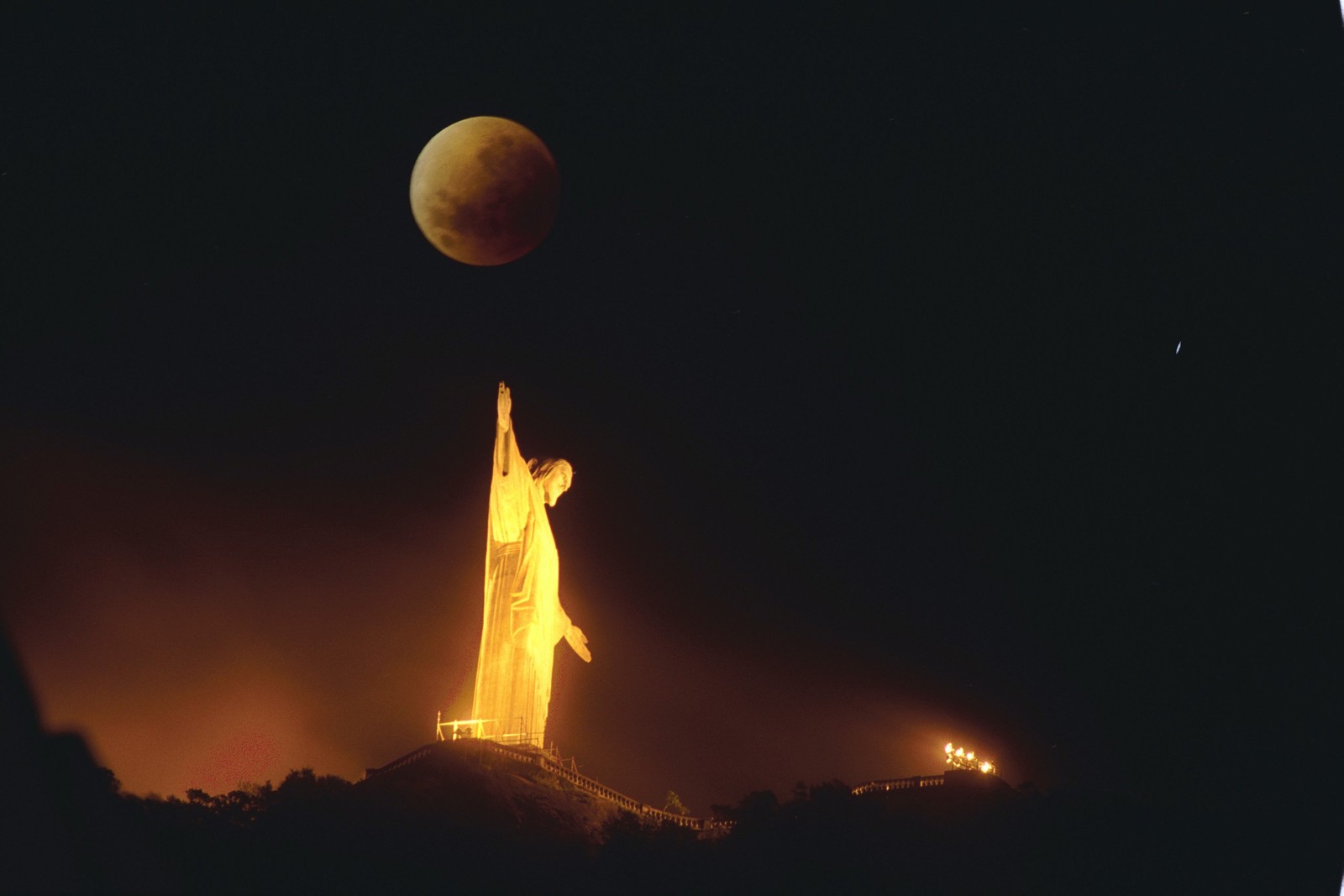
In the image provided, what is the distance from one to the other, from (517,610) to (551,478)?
15.8 feet

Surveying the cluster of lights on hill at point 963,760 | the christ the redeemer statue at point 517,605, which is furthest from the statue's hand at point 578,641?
the cluster of lights on hill at point 963,760

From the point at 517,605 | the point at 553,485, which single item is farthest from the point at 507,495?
the point at 517,605

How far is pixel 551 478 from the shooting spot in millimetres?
35000

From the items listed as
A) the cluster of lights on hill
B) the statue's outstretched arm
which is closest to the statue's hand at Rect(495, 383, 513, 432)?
the statue's outstretched arm

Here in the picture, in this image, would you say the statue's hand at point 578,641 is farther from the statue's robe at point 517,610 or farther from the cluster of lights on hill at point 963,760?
the cluster of lights on hill at point 963,760

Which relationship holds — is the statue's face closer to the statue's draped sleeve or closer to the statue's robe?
the statue's robe

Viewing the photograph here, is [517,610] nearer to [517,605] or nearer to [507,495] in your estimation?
[517,605]

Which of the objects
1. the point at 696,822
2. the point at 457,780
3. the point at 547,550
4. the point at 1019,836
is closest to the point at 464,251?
the point at 547,550

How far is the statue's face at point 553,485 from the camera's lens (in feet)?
114

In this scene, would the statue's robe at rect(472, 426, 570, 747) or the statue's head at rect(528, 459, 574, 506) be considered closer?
the statue's robe at rect(472, 426, 570, 747)

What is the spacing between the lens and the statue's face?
34812 millimetres

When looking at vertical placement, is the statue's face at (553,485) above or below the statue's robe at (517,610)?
above

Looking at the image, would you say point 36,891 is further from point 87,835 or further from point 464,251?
point 464,251

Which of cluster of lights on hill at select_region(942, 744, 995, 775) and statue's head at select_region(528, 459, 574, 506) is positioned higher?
statue's head at select_region(528, 459, 574, 506)
